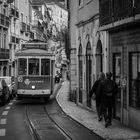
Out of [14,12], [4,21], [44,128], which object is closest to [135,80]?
[44,128]

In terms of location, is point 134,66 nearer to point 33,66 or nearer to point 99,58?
point 99,58

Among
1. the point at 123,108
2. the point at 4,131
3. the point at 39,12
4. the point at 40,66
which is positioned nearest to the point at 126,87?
the point at 123,108

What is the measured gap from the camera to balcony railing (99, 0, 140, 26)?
13.5 meters

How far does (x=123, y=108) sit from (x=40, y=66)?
481 inches

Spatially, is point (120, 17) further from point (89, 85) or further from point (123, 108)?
point (89, 85)

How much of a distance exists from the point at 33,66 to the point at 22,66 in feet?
2.05

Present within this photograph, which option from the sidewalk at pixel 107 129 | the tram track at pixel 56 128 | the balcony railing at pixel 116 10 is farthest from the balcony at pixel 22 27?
the balcony railing at pixel 116 10

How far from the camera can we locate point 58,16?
448ft

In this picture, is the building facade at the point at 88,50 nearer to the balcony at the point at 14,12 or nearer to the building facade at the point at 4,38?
the building facade at the point at 4,38

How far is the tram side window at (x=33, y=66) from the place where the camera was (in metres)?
27.7

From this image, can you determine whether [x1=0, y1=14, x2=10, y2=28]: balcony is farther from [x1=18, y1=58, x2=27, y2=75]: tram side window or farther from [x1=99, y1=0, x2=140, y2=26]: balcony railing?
[x1=99, y1=0, x2=140, y2=26]: balcony railing

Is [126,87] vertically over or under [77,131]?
over

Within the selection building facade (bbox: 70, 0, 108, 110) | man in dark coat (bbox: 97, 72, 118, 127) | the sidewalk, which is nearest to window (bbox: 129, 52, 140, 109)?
man in dark coat (bbox: 97, 72, 118, 127)

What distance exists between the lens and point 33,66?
27844mm
